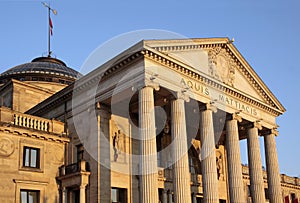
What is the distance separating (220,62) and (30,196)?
63.5ft

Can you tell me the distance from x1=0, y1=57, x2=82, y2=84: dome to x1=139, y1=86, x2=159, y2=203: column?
22567 mm

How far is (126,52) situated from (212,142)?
9.82m

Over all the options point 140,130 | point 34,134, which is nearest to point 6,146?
point 34,134

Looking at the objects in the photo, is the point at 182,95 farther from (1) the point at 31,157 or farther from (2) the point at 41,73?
(2) the point at 41,73

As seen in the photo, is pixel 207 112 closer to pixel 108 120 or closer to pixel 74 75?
pixel 108 120

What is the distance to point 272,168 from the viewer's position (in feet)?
A: 127

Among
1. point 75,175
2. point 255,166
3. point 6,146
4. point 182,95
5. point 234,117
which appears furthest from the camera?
point 255,166

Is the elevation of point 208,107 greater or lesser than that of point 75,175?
greater

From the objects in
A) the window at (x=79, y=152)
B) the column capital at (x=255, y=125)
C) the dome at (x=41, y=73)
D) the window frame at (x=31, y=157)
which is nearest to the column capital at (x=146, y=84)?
the window at (x=79, y=152)

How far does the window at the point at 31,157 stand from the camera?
2970 cm

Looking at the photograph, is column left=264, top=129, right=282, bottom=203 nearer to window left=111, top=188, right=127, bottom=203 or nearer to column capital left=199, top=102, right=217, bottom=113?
column capital left=199, top=102, right=217, bottom=113

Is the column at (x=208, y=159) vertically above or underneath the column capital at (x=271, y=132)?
underneath

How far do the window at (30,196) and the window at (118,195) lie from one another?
560 centimetres

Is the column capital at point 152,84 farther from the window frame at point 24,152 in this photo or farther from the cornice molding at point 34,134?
the window frame at point 24,152
